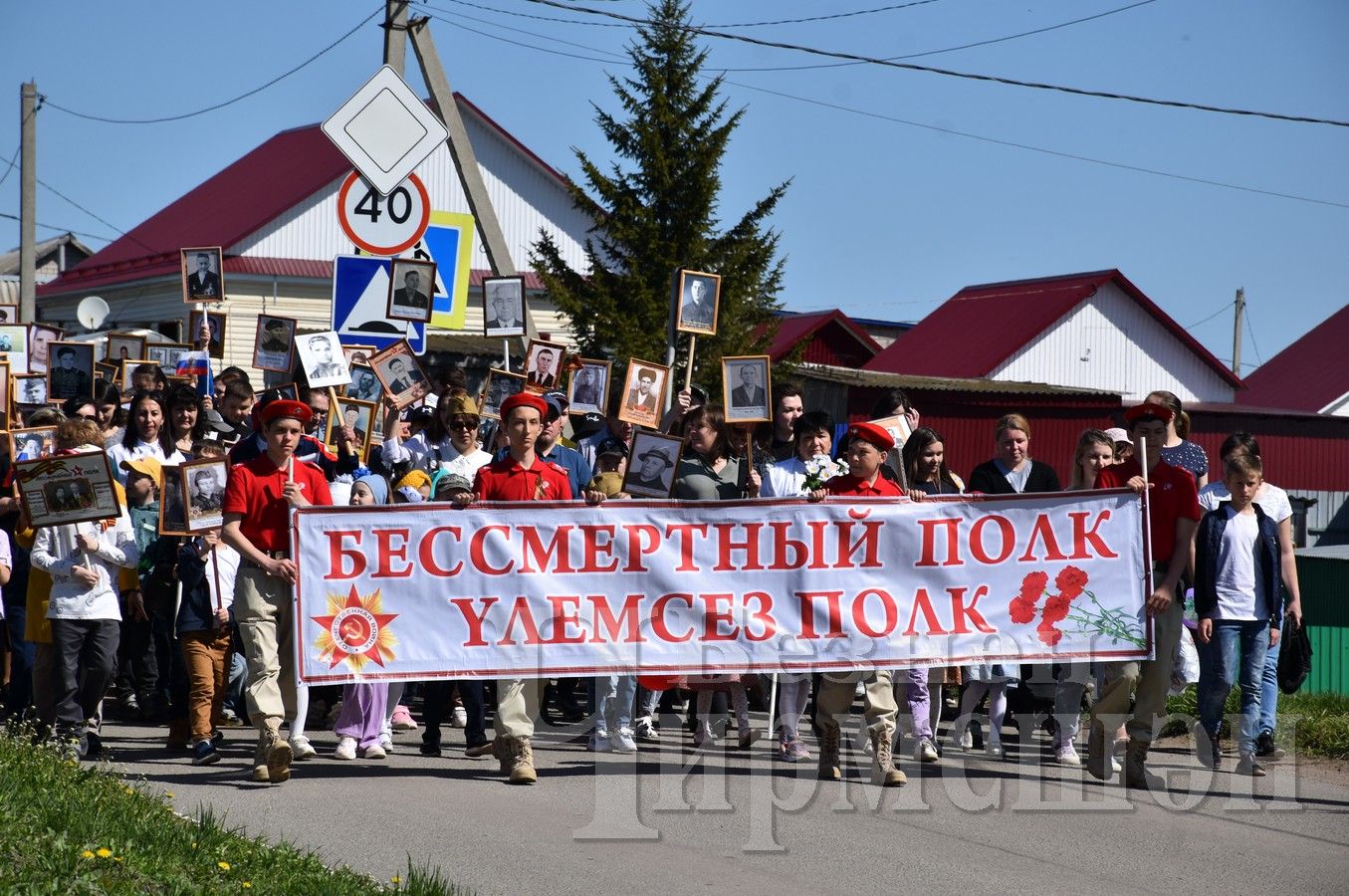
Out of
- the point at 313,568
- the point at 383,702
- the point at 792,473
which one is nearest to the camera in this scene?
the point at 313,568

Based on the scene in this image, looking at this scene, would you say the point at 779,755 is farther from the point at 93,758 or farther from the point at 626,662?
the point at 93,758

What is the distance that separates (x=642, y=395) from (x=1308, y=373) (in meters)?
53.2

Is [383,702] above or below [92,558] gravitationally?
below

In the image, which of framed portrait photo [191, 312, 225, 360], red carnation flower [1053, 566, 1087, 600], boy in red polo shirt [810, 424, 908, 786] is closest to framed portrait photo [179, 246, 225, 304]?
framed portrait photo [191, 312, 225, 360]

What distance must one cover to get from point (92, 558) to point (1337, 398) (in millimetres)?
54974

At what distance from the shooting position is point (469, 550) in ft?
29.5

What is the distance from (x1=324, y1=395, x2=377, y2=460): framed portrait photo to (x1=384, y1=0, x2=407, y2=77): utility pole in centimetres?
422

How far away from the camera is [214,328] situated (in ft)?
50.3

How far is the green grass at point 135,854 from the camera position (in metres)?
5.75

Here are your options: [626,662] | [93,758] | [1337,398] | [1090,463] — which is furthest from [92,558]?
[1337,398]

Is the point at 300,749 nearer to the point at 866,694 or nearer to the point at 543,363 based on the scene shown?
the point at 866,694

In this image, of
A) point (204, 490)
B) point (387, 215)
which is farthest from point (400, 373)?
point (204, 490)

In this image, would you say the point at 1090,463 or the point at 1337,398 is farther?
the point at 1337,398

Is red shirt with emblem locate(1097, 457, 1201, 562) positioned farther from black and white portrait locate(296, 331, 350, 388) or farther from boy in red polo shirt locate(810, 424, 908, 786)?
black and white portrait locate(296, 331, 350, 388)
